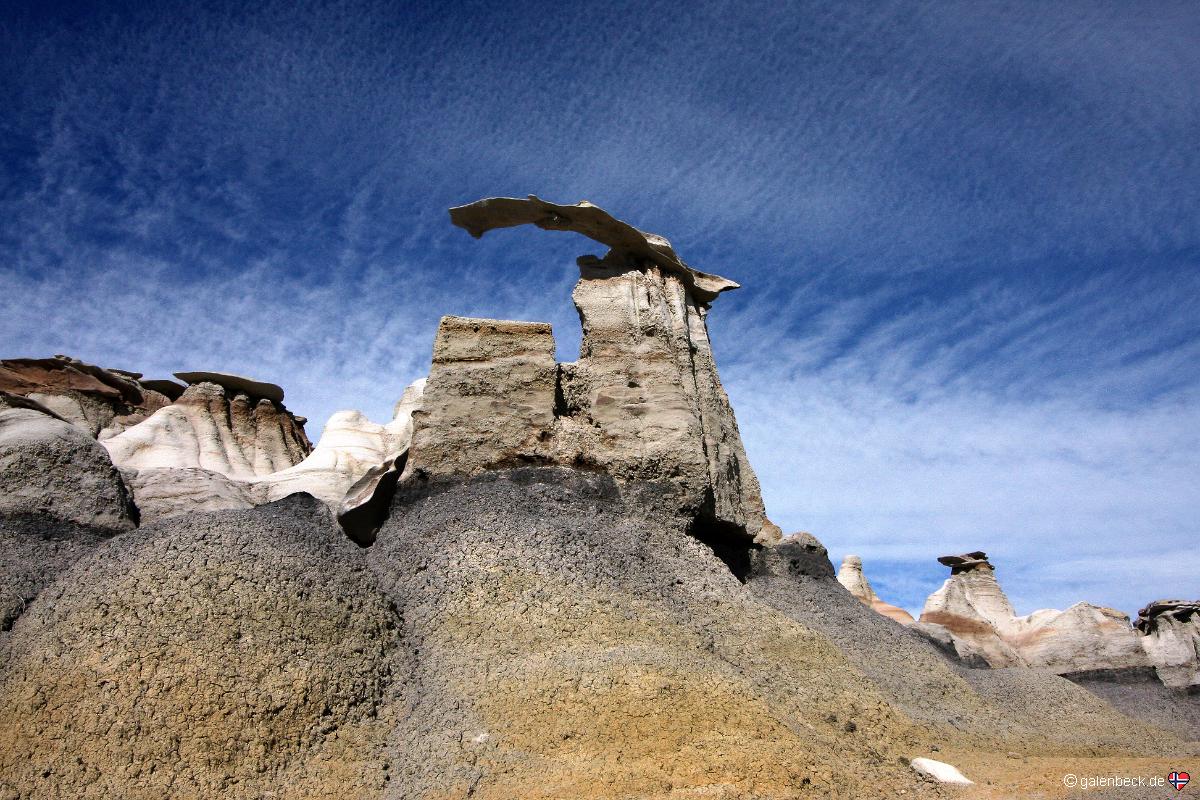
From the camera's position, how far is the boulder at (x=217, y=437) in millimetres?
17844

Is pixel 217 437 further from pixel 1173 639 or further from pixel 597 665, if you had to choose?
pixel 1173 639

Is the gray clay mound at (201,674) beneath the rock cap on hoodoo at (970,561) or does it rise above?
beneath

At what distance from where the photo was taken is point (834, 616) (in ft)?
35.5

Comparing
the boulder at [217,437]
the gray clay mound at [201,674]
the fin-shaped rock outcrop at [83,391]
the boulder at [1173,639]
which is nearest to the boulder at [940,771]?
the gray clay mound at [201,674]

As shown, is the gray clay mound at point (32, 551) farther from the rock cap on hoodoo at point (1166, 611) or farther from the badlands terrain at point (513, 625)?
the rock cap on hoodoo at point (1166, 611)

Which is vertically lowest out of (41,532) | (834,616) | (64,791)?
(64,791)

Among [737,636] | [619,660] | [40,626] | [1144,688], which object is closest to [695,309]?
[737,636]

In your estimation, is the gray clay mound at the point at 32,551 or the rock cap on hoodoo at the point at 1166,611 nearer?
the gray clay mound at the point at 32,551

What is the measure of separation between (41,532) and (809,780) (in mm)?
8024

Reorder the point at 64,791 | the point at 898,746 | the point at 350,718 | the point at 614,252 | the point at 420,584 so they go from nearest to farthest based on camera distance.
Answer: the point at 64,791 < the point at 350,718 < the point at 898,746 < the point at 420,584 < the point at 614,252

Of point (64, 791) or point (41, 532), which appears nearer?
point (64, 791)

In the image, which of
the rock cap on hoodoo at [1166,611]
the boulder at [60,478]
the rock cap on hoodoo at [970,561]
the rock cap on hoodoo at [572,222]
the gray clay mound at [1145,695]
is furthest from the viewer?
the rock cap on hoodoo at [970,561]

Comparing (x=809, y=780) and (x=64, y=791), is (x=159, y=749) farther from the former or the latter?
(x=809, y=780)

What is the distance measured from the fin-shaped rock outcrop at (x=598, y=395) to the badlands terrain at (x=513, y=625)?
35 millimetres
